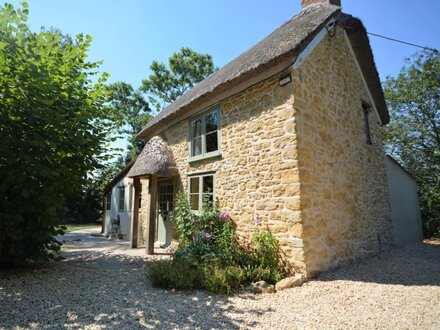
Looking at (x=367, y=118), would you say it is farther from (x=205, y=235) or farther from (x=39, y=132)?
(x=39, y=132)

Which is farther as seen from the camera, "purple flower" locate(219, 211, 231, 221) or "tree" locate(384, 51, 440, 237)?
"tree" locate(384, 51, 440, 237)

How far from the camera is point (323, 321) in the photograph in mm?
3379

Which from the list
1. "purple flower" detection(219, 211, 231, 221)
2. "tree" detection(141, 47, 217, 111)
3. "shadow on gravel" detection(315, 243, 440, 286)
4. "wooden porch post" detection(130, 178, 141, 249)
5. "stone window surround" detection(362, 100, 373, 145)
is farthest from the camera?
"tree" detection(141, 47, 217, 111)

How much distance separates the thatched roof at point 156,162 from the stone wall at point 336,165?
4.66 metres

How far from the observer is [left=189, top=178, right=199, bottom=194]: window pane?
794cm

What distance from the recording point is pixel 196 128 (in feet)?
27.4

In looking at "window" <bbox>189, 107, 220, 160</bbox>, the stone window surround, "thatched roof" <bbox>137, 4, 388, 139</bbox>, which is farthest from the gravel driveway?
"thatched roof" <bbox>137, 4, 388, 139</bbox>

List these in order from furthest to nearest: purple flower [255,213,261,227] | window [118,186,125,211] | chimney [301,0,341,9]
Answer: window [118,186,125,211]
chimney [301,0,341,9]
purple flower [255,213,261,227]

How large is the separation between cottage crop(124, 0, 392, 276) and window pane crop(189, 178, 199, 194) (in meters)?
0.03

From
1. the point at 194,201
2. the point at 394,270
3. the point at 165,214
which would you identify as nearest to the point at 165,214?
the point at 165,214

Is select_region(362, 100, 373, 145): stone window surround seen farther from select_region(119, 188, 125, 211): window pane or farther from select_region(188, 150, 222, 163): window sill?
select_region(119, 188, 125, 211): window pane

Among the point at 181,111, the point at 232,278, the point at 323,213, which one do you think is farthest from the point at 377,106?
the point at 232,278

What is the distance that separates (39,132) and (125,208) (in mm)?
9116

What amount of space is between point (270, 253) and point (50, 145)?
15.5 ft
